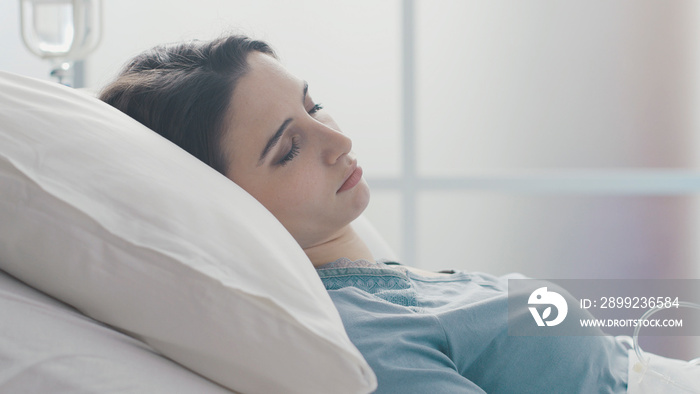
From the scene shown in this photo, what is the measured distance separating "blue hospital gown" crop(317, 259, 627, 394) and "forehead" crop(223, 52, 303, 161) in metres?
0.23

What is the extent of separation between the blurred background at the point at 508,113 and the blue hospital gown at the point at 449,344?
5.19ft

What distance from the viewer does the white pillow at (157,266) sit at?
503 mm

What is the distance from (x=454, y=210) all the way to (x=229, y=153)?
1.81m

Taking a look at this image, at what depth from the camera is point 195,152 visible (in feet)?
2.93

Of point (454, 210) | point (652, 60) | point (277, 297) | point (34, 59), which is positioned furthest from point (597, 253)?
point (34, 59)

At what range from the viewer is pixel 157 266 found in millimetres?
502

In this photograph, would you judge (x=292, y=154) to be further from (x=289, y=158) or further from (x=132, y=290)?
(x=132, y=290)

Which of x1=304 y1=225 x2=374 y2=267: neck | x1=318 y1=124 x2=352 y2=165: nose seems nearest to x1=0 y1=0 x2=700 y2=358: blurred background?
x1=304 y1=225 x2=374 y2=267: neck

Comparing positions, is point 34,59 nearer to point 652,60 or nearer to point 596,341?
point 596,341

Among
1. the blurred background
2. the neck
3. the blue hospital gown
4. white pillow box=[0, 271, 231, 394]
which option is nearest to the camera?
white pillow box=[0, 271, 231, 394]

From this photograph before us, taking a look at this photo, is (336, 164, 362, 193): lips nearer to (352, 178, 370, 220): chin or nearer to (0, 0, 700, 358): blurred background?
(352, 178, 370, 220): chin

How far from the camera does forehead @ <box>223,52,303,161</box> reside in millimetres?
883

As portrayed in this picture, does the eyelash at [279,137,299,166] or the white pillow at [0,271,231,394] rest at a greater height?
the eyelash at [279,137,299,166]

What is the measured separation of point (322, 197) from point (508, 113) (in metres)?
1.80
